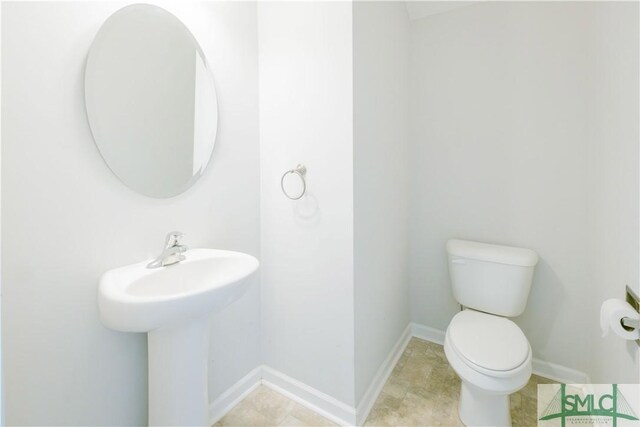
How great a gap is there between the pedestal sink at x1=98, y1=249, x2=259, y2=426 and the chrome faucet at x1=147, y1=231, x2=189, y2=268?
2 cm

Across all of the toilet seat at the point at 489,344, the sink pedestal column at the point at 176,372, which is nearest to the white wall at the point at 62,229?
the sink pedestal column at the point at 176,372

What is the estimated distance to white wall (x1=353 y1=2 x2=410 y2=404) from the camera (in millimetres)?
1309

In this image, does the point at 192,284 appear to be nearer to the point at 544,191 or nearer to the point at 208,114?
the point at 208,114

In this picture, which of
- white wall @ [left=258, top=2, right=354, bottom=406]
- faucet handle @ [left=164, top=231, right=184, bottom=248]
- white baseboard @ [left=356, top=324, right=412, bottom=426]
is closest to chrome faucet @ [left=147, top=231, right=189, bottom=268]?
faucet handle @ [left=164, top=231, right=184, bottom=248]

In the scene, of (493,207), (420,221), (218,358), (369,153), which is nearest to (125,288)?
(218,358)

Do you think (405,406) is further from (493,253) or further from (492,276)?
(493,253)

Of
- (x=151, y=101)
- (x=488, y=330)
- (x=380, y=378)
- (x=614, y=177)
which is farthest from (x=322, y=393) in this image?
(x=614, y=177)

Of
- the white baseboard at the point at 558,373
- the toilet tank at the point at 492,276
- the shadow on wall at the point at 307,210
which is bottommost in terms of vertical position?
the white baseboard at the point at 558,373

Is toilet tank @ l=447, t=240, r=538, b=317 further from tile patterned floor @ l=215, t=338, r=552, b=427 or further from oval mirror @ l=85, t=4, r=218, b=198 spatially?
oval mirror @ l=85, t=4, r=218, b=198

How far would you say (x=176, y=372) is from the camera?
1.01m

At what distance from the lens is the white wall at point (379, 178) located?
4.29 feet

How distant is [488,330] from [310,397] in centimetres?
96

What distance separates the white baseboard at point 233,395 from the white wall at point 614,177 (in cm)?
161

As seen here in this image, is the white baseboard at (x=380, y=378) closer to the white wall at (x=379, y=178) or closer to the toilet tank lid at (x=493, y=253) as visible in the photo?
the white wall at (x=379, y=178)
